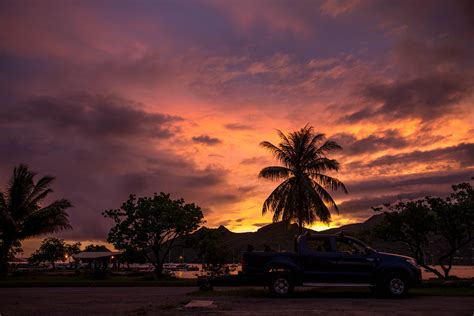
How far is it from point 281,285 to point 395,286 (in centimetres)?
358

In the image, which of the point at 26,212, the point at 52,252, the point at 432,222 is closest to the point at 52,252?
the point at 52,252

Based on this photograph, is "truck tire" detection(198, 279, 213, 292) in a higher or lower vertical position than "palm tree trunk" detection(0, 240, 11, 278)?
lower

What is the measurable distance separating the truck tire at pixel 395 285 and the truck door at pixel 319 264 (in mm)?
1614

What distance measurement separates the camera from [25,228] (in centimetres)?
3212

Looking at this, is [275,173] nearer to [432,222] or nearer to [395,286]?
[432,222]

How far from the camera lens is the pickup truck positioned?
43.4 ft

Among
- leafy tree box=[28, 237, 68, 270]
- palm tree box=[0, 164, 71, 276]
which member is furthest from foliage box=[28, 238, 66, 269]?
palm tree box=[0, 164, 71, 276]

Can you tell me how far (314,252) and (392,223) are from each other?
13.9 metres

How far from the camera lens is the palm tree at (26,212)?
1235 inches

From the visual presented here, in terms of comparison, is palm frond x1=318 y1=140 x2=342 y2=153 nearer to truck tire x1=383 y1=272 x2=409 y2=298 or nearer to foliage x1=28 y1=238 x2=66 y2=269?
truck tire x1=383 y1=272 x2=409 y2=298

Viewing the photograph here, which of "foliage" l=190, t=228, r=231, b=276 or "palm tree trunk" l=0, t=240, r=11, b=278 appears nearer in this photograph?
"foliage" l=190, t=228, r=231, b=276

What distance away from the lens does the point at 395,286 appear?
13.2 metres

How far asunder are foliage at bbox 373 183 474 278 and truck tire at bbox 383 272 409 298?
1238 centimetres

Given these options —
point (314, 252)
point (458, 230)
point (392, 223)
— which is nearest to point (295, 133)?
point (392, 223)
